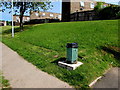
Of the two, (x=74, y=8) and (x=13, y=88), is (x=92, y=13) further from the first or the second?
(x=13, y=88)

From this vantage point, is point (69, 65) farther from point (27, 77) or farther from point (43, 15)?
point (43, 15)

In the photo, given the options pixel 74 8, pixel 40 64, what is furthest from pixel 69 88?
pixel 74 8

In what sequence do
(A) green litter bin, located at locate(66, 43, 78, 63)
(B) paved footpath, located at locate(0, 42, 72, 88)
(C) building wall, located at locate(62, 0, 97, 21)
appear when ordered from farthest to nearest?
1. (C) building wall, located at locate(62, 0, 97, 21)
2. (A) green litter bin, located at locate(66, 43, 78, 63)
3. (B) paved footpath, located at locate(0, 42, 72, 88)

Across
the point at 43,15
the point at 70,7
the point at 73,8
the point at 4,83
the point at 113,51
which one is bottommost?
the point at 4,83

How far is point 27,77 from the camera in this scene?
4473mm

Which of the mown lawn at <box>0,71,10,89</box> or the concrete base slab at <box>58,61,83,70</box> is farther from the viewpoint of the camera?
the concrete base slab at <box>58,61,83,70</box>

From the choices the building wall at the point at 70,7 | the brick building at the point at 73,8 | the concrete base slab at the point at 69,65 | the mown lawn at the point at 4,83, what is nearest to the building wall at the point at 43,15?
the building wall at the point at 70,7

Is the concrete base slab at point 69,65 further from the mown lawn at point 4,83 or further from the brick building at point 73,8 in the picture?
the brick building at point 73,8

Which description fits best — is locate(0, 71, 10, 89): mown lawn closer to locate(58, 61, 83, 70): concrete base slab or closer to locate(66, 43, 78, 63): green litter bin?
locate(58, 61, 83, 70): concrete base slab

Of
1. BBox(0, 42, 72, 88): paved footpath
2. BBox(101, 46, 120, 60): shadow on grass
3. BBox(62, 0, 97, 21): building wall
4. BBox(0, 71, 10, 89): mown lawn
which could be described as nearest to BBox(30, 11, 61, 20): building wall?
BBox(62, 0, 97, 21): building wall

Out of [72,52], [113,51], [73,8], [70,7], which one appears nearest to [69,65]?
[72,52]

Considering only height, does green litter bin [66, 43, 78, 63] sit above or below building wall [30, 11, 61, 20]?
below

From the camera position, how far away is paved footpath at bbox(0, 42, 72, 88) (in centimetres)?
393

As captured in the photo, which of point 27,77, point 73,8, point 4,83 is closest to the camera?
point 4,83
